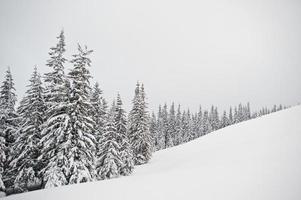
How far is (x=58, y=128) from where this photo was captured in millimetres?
17125

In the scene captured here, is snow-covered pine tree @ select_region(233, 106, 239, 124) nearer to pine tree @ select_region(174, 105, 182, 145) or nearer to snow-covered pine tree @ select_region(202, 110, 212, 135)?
snow-covered pine tree @ select_region(202, 110, 212, 135)

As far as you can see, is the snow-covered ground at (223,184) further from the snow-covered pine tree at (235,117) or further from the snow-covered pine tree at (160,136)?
the snow-covered pine tree at (235,117)

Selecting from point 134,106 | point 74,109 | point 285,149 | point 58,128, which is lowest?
point 285,149

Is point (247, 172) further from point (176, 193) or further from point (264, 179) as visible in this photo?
point (176, 193)

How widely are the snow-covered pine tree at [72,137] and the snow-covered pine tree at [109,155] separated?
7019 mm

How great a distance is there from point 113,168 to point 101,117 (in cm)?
1048

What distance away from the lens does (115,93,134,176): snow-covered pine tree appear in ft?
92.7

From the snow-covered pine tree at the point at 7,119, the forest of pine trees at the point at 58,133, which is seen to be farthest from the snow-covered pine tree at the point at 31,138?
the snow-covered pine tree at the point at 7,119

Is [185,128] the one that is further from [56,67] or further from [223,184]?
[223,184]

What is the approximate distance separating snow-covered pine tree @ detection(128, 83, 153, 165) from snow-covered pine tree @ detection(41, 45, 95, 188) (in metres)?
18.2

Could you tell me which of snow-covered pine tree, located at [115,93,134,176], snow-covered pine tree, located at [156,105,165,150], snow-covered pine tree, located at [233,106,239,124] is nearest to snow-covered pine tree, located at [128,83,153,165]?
snow-covered pine tree, located at [115,93,134,176]

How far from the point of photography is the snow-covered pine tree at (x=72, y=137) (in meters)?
16.3

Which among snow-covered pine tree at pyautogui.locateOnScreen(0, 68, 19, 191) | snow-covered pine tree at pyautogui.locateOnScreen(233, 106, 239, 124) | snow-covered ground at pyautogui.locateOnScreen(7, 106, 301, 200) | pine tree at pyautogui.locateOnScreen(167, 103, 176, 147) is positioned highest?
snow-covered pine tree at pyautogui.locateOnScreen(233, 106, 239, 124)

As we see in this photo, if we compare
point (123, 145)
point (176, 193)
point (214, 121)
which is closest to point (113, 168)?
point (123, 145)
